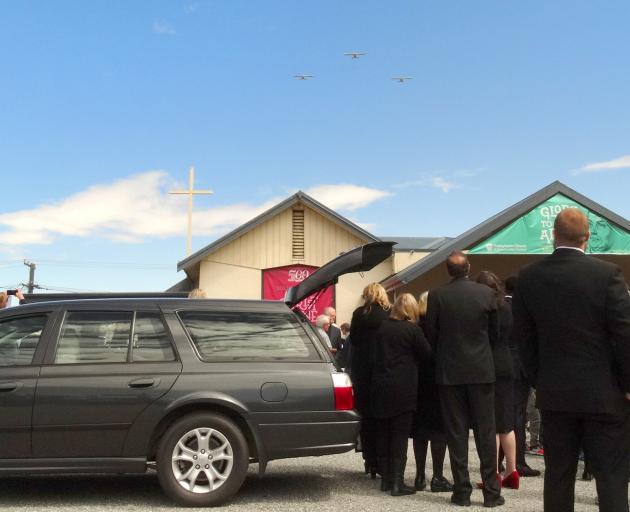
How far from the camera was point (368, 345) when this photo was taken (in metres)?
7.18

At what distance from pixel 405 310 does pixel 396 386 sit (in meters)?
0.69

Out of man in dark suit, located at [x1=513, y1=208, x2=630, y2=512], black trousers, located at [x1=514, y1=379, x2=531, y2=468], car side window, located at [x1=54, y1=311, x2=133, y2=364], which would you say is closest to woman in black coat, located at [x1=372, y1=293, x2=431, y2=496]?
black trousers, located at [x1=514, y1=379, x2=531, y2=468]

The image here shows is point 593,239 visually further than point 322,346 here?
Yes

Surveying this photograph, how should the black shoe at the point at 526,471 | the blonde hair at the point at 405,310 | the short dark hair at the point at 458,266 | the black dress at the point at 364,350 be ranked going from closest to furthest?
the short dark hair at the point at 458,266
the blonde hair at the point at 405,310
the black dress at the point at 364,350
the black shoe at the point at 526,471

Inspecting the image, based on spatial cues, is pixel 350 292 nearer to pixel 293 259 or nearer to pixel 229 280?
pixel 293 259

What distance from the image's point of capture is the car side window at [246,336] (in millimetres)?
6375

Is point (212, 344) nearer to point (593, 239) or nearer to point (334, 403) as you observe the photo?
point (334, 403)

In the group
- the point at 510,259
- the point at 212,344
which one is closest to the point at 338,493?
the point at 212,344

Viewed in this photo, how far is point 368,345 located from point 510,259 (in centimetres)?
1390

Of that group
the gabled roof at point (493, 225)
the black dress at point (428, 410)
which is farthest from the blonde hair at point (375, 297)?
the gabled roof at point (493, 225)

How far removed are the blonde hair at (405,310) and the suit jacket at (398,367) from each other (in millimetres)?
61

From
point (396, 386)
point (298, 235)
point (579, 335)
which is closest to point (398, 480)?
point (396, 386)

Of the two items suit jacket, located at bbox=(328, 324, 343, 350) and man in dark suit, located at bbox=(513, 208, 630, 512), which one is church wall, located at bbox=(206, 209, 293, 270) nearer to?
suit jacket, located at bbox=(328, 324, 343, 350)

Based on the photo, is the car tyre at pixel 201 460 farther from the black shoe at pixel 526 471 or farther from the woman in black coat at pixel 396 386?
the black shoe at pixel 526 471
